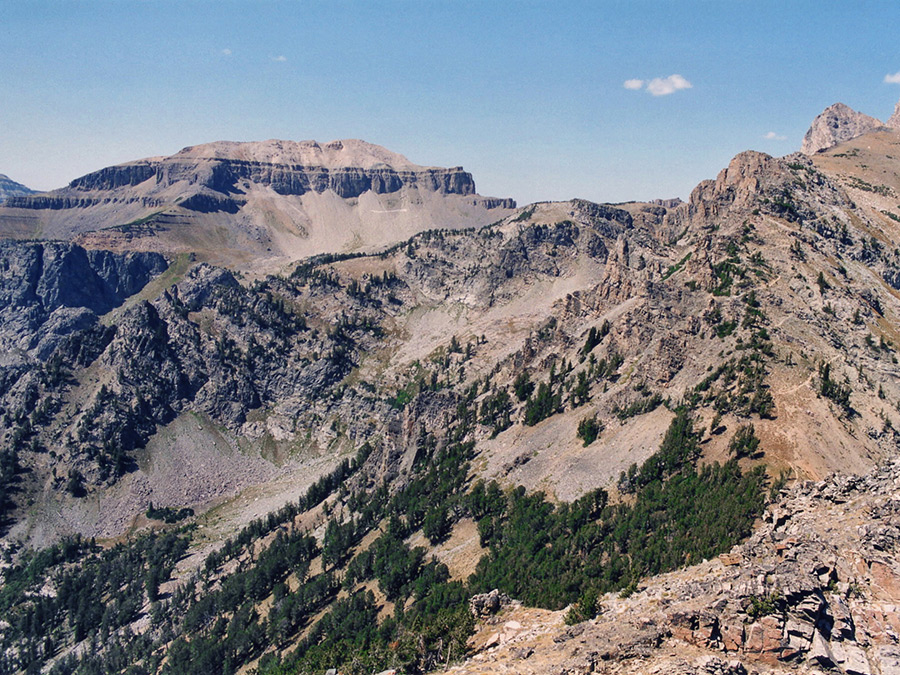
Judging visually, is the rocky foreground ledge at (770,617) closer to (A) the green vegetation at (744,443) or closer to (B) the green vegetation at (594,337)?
(A) the green vegetation at (744,443)

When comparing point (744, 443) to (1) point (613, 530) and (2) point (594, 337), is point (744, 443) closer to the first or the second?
(1) point (613, 530)

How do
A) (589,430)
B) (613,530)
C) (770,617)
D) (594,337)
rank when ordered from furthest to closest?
(594,337)
(589,430)
(613,530)
(770,617)

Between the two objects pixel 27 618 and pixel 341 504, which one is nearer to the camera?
pixel 27 618

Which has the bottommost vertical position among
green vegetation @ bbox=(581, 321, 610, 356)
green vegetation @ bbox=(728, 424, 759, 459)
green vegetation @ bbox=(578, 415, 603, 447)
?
green vegetation @ bbox=(578, 415, 603, 447)

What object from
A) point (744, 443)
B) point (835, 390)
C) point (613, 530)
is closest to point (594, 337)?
point (835, 390)

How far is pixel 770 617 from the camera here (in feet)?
149

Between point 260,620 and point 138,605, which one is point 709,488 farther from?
point 138,605

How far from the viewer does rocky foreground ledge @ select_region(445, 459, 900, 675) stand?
43.7 meters

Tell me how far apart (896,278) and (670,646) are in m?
188

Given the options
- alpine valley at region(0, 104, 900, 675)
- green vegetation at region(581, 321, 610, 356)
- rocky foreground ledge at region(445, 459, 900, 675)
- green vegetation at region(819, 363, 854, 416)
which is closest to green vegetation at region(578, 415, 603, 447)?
alpine valley at region(0, 104, 900, 675)

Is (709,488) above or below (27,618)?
above

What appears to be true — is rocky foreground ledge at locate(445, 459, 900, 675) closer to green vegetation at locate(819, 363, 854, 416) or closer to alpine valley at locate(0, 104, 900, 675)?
alpine valley at locate(0, 104, 900, 675)

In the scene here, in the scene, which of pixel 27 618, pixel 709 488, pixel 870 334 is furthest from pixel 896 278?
pixel 27 618

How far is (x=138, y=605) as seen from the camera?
165750 millimetres
